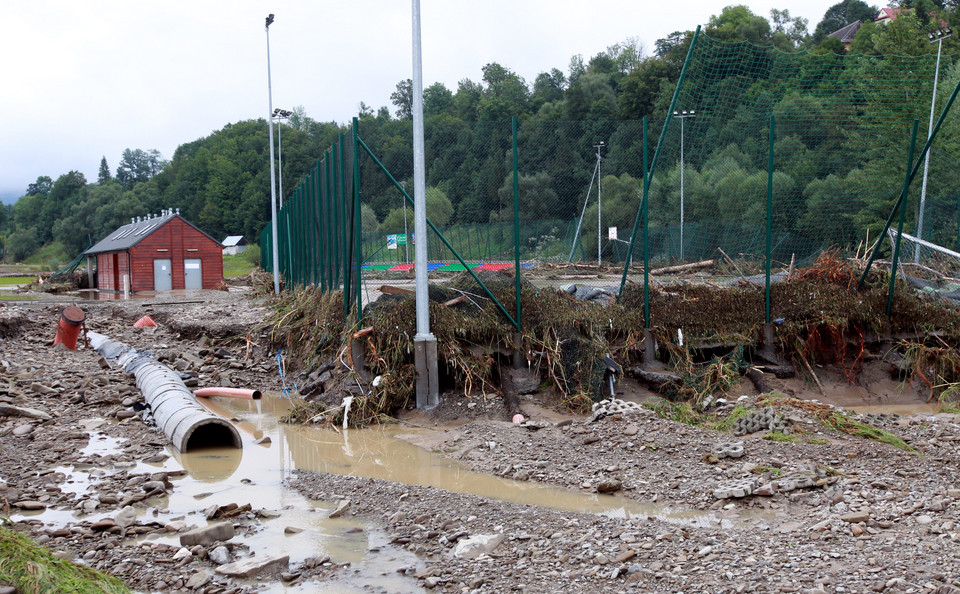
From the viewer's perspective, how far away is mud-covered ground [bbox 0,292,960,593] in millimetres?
4355

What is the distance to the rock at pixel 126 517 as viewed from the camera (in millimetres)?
5643

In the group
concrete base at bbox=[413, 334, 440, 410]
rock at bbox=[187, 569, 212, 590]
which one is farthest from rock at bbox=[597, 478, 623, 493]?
concrete base at bbox=[413, 334, 440, 410]

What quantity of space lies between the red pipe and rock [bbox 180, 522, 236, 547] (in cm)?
514

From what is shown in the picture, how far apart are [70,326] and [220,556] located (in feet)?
40.0

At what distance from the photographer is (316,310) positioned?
1330cm

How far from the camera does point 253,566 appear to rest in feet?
15.5

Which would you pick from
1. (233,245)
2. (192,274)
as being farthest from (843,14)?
(192,274)

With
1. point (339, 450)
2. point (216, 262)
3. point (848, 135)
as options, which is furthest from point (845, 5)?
point (339, 450)

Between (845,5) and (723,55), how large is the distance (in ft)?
357

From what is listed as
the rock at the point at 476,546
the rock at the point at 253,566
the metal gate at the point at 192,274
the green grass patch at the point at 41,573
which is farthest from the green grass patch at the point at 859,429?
the metal gate at the point at 192,274

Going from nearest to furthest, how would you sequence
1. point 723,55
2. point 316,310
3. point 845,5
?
point 723,55 < point 316,310 < point 845,5

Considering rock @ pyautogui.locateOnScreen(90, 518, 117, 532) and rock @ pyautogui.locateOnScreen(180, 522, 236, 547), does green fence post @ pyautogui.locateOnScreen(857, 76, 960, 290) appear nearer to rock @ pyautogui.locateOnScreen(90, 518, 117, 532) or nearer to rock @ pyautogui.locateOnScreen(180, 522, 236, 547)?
rock @ pyautogui.locateOnScreen(180, 522, 236, 547)

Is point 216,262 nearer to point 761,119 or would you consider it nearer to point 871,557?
point 761,119

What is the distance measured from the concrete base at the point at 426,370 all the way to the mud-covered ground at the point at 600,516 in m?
0.21
